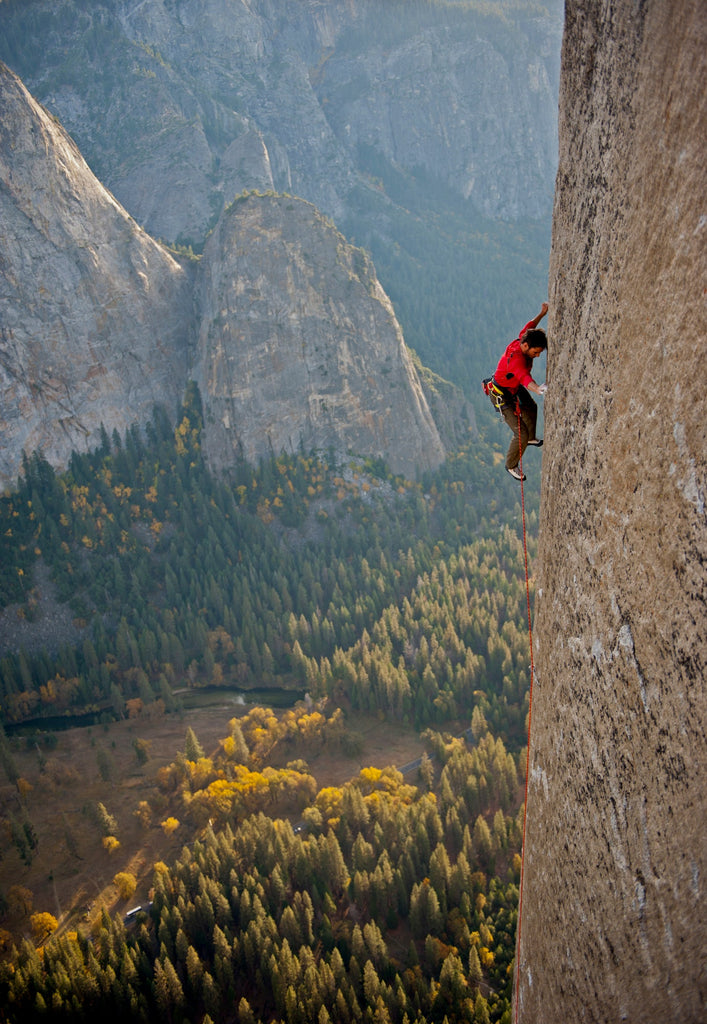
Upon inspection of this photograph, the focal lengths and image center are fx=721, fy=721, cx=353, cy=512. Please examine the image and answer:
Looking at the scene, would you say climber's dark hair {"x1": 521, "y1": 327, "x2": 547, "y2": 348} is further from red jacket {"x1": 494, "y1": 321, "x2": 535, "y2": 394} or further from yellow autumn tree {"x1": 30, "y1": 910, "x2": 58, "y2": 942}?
yellow autumn tree {"x1": 30, "y1": 910, "x2": 58, "y2": 942}

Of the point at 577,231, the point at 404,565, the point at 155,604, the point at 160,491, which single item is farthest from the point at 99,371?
the point at 577,231

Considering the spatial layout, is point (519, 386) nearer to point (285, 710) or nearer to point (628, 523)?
point (628, 523)

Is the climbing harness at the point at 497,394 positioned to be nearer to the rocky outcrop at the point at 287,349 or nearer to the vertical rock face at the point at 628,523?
the vertical rock face at the point at 628,523

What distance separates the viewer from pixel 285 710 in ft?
286

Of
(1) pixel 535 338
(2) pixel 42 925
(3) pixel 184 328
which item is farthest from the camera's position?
(3) pixel 184 328

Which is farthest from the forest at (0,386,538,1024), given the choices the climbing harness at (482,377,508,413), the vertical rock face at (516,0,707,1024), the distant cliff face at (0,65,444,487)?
the climbing harness at (482,377,508,413)

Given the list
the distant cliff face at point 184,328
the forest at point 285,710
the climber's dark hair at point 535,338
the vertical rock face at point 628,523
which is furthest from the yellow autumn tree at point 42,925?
the distant cliff face at point 184,328

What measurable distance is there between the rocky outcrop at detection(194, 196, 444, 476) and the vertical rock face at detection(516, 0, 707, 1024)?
391 feet

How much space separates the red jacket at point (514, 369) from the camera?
42.3ft

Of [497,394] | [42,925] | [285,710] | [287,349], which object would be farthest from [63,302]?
[497,394]

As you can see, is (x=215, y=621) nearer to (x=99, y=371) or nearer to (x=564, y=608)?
(x=99, y=371)

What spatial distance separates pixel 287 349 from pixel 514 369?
118 metres

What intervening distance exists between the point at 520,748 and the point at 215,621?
50010 mm

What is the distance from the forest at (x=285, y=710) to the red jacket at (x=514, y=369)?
41.5m
